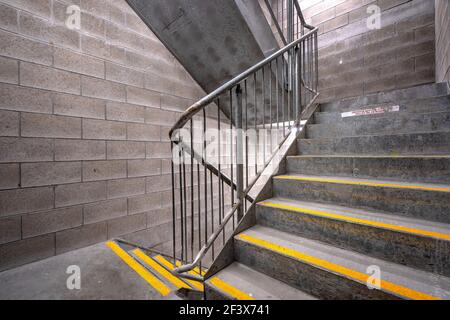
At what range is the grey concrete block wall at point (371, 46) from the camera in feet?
10.5

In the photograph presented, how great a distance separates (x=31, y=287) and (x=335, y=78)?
5107 mm

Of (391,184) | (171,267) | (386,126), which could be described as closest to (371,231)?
(391,184)

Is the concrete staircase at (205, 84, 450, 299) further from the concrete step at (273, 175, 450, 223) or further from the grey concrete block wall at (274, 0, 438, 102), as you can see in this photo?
the grey concrete block wall at (274, 0, 438, 102)

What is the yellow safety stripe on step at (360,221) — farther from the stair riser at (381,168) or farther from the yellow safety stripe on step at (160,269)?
the yellow safety stripe on step at (160,269)

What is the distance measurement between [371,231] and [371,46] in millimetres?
3852

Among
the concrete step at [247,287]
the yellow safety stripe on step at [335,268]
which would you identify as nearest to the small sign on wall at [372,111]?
the yellow safety stripe on step at [335,268]

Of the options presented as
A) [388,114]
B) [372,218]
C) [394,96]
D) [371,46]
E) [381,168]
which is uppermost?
[371,46]

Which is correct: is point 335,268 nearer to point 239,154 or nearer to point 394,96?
point 239,154

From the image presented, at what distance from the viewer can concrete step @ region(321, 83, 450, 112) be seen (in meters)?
2.09

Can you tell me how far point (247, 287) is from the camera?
127cm

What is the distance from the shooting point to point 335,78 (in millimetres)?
4023

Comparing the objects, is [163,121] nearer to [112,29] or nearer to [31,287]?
[112,29]

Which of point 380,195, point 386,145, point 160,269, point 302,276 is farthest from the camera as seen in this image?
point 160,269
